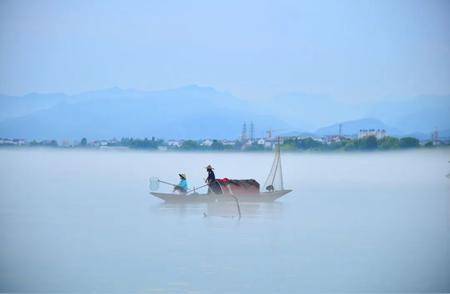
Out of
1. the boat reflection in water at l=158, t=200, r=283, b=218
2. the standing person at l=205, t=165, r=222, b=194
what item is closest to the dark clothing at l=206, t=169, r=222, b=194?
the standing person at l=205, t=165, r=222, b=194

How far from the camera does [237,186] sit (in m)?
12.6

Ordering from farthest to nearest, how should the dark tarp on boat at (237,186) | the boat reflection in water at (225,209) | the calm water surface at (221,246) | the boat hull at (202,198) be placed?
the dark tarp on boat at (237,186) < the boat hull at (202,198) < the boat reflection in water at (225,209) < the calm water surface at (221,246)

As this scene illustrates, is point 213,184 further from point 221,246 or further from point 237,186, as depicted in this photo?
point 221,246

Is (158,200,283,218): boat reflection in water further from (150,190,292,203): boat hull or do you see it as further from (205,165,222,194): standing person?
(205,165,222,194): standing person

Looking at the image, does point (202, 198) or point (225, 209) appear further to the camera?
point (202, 198)

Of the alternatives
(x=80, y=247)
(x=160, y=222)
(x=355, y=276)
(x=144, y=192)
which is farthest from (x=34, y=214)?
(x=355, y=276)

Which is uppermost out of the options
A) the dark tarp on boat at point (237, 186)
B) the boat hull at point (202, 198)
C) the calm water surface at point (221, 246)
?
the dark tarp on boat at point (237, 186)

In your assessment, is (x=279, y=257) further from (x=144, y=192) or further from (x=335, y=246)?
(x=144, y=192)

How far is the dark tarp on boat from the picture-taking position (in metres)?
12.4

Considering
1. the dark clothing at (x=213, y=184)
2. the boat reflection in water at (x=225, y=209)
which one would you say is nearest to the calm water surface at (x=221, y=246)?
the boat reflection in water at (x=225, y=209)

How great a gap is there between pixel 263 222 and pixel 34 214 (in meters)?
3.58

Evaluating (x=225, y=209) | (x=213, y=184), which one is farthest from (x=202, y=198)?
(x=225, y=209)

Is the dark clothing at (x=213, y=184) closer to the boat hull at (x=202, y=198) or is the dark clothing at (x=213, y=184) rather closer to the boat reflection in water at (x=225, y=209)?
the boat hull at (x=202, y=198)

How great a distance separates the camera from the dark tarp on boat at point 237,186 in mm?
12391
